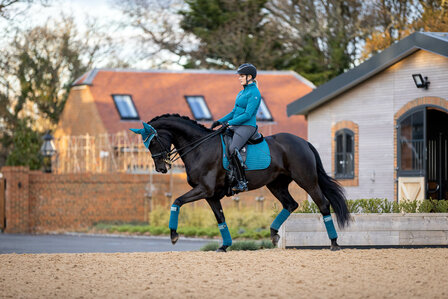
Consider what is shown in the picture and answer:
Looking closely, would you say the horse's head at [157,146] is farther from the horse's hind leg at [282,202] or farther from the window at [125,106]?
the window at [125,106]

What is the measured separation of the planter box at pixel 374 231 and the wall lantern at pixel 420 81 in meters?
6.93

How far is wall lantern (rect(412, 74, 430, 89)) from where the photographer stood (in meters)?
19.9

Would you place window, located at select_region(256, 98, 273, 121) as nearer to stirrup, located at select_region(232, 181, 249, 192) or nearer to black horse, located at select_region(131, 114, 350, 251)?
black horse, located at select_region(131, 114, 350, 251)

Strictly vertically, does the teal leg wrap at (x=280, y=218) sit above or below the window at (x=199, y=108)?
below

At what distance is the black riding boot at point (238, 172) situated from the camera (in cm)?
1179

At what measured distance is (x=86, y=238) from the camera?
20.8 meters

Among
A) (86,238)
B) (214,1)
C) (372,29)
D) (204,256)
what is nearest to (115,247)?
(86,238)

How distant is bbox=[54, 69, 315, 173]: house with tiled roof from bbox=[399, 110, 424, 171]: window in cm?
1221

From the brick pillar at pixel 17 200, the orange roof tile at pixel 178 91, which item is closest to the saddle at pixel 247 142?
the brick pillar at pixel 17 200

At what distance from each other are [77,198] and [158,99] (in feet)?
36.2

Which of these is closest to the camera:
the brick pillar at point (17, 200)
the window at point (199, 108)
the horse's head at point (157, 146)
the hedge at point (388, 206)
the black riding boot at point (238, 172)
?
the horse's head at point (157, 146)

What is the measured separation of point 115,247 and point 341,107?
852 cm

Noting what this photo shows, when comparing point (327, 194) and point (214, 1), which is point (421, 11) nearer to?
point (214, 1)

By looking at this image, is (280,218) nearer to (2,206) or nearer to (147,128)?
(147,128)
